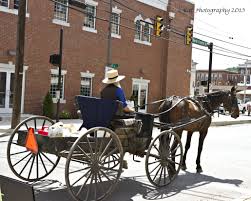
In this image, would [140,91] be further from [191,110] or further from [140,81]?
[191,110]

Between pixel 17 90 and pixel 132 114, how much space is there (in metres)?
9.74

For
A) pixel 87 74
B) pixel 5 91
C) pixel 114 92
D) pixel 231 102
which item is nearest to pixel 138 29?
pixel 87 74

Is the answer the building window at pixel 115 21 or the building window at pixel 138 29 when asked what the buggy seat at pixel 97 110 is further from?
the building window at pixel 138 29

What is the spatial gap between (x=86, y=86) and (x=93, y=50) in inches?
87.7

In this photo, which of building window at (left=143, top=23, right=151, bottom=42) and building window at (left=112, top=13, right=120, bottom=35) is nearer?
building window at (left=112, top=13, right=120, bottom=35)

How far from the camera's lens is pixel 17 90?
16578 mm

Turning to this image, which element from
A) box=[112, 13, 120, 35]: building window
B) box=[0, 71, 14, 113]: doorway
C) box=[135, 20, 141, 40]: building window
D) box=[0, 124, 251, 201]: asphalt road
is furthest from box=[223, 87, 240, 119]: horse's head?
box=[135, 20, 141, 40]: building window

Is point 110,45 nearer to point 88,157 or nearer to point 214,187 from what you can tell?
point 214,187

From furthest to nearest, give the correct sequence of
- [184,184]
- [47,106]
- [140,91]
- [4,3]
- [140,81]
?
[140,91]
[140,81]
[47,106]
[4,3]
[184,184]

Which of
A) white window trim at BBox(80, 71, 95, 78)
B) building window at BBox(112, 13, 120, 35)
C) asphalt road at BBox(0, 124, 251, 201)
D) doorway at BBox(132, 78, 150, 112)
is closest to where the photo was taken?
asphalt road at BBox(0, 124, 251, 201)

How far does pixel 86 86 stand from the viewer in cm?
2617

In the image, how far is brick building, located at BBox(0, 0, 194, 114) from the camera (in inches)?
874

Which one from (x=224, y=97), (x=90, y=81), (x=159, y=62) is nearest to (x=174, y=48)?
(x=159, y=62)

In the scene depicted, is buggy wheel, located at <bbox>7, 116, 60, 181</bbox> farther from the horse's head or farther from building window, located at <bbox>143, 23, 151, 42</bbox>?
building window, located at <bbox>143, 23, 151, 42</bbox>
